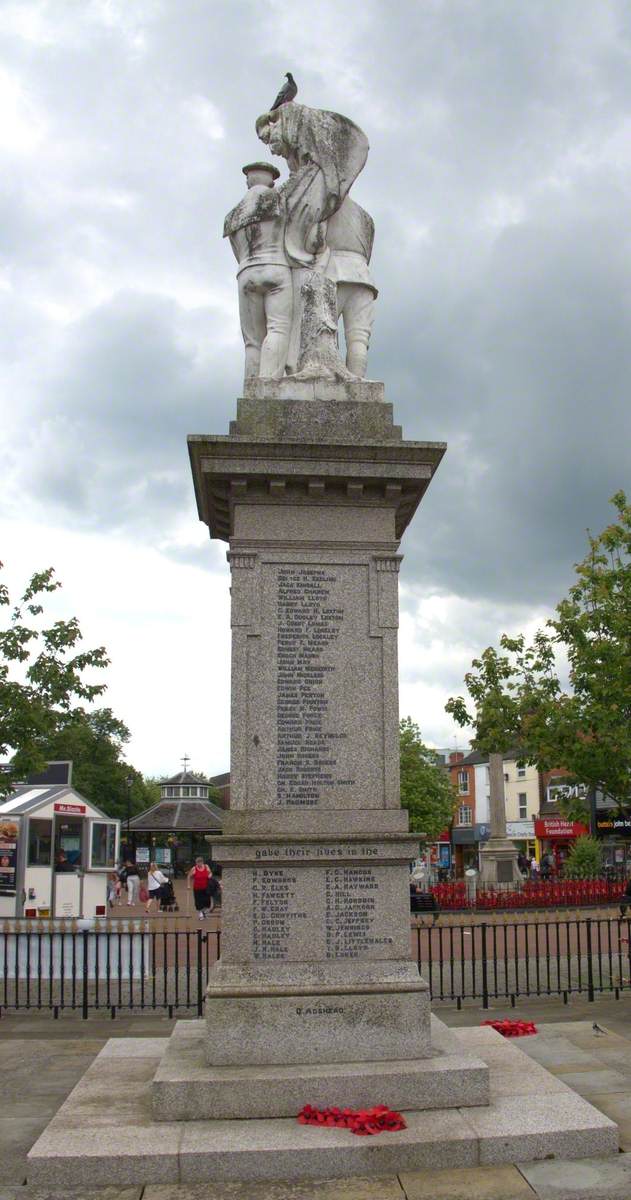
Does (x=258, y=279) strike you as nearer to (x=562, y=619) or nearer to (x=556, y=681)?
(x=562, y=619)

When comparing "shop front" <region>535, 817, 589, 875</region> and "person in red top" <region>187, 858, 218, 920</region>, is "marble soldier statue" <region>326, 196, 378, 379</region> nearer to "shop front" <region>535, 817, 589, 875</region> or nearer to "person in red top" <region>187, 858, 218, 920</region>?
"person in red top" <region>187, 858, 218, 920</region>

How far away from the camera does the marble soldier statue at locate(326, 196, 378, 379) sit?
9.89 metres

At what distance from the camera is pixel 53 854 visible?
22203 mm

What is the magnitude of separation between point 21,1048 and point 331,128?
10.4m

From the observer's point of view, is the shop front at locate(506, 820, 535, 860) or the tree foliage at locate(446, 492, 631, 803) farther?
the shop front at locate(506, 820, 535, 860)

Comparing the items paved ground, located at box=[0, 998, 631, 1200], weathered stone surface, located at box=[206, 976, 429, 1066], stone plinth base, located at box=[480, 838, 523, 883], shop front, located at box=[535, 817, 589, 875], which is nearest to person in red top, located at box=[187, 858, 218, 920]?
stone plinth base, located at box=[480, 838, 523, 883]

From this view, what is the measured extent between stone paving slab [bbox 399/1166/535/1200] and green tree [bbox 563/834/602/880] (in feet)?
93.1

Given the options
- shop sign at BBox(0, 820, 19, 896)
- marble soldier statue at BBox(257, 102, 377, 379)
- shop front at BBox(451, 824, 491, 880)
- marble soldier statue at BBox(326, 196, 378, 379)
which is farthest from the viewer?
shop front at BBox(451, 824, 491, 880)

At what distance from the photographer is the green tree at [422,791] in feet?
184

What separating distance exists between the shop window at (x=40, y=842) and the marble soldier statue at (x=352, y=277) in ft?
50.3

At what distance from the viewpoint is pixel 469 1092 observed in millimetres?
7223

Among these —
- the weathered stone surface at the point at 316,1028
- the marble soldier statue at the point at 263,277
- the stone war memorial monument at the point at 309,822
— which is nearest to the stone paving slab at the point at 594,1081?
the stone war memorial monument at the point at 309,822

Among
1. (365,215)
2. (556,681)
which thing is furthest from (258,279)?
(556,681)

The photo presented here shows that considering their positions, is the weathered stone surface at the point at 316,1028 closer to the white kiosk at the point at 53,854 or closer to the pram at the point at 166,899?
the white kiosk at the point at 53,854
